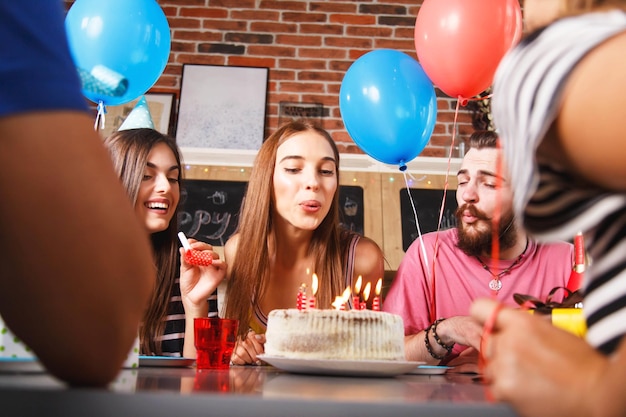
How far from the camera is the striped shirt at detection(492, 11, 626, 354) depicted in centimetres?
43

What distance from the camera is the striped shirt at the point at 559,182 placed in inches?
16.8

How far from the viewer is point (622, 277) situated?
464mm

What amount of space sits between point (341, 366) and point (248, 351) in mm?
548

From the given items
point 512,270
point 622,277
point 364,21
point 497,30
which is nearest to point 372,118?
point 497,30

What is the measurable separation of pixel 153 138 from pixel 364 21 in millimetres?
1999

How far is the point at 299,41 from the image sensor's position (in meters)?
3.32

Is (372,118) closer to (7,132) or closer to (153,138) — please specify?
(153,138)

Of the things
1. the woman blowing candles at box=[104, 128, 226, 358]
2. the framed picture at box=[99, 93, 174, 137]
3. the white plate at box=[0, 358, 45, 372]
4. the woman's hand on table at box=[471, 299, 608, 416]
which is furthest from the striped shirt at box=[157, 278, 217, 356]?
the framed picture at box=[99, 93, 174, 137]

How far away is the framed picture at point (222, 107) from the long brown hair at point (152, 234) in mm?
1259

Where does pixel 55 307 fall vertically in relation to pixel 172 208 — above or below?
below

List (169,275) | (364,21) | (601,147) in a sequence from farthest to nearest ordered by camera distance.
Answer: (364,21), (169,275), (601,147)

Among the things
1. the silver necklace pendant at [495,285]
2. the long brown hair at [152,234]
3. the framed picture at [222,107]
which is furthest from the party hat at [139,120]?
the silver necklace pendant at [495,285]

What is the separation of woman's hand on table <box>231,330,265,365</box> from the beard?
0.91 m

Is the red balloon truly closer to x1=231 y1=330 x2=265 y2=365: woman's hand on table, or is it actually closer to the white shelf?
x1=231 y1=330 x2=265 y2=365: woman's hand on table
